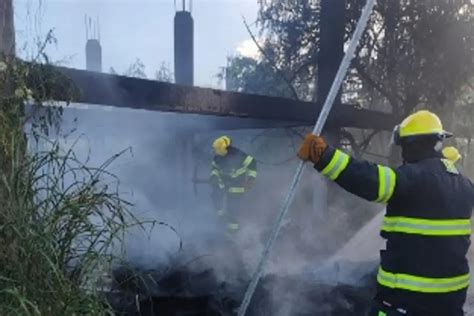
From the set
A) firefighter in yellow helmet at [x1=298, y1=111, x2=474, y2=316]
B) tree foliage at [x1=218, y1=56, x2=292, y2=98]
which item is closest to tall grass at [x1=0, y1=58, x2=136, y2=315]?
firefighter in yellow helmet at [x1=298, y1=111, x2=474, y2=316]

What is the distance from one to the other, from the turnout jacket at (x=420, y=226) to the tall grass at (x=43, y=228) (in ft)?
3.76

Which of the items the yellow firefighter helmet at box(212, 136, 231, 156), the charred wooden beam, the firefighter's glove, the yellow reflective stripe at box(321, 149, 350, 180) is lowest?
the yellow firefighter helmet at box(212, 136, 231, 156)

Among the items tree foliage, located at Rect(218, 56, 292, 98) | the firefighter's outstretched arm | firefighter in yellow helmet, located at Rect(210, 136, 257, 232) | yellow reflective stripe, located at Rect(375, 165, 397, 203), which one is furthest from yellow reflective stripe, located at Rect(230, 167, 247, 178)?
tree foliage, located at Rect(218, 56, 292, 98)

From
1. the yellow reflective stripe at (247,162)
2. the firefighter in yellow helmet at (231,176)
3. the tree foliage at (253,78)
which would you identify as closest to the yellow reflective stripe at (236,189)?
the firefighter in yellow helmet at (231,176)

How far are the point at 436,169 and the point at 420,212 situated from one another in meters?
0.23

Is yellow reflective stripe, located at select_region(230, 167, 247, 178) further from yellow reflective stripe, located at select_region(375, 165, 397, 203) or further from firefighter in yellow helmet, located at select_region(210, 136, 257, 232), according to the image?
yellow reflective stripe, located at select_region(375, 165, 397, 203)

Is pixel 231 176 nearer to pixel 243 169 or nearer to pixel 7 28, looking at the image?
pixel 243 169

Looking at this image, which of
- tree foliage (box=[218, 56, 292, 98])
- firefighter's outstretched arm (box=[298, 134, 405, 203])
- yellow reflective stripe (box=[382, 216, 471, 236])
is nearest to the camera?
firefighter's outstretched arm (box=[298, 134, 405, 203])

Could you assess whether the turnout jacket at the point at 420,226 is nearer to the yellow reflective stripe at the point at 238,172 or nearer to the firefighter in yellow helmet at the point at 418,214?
the firefighter in yellow helmet at the point at 418,214

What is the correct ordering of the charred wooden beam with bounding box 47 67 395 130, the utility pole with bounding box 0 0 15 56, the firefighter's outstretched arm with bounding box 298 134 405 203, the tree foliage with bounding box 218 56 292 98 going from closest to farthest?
the firefighter's outstretched arm with bounding box 298 134 405 203, the utility pole with bounding box 0 0 15 56, the charred wooden beam with bounding box 47 67 395 130, the tree foliage with bounding box 218 56 292 98

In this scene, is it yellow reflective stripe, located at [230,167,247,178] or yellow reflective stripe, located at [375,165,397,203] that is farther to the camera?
yellow reflective stripe, located at [230,167,247,178]

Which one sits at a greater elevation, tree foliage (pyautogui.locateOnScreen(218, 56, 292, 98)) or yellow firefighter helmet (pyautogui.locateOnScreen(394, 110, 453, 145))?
tree foliage (pyautogui.locateOnScreen(218, 56, 292, 98))

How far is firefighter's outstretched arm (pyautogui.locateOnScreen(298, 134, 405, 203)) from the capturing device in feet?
8.01

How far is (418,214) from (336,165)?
0.50 m
